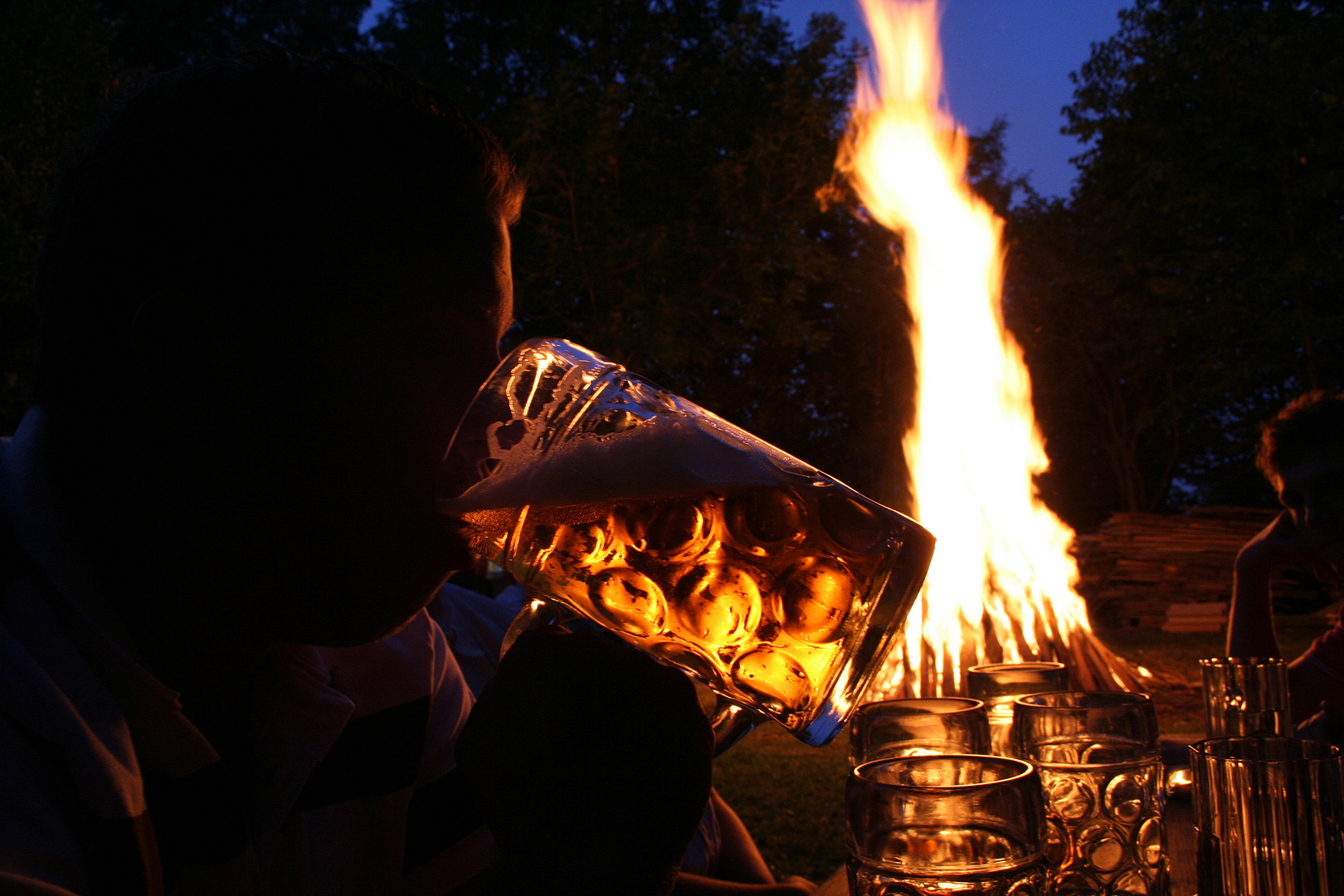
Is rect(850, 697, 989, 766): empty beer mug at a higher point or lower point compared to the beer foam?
lower

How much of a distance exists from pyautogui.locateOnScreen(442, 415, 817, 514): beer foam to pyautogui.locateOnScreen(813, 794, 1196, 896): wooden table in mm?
636

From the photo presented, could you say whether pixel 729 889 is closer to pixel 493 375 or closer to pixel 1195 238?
pixel 493 375

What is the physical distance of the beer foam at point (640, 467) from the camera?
3.04ft

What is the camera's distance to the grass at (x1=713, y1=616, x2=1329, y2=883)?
3934mm

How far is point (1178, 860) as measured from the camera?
1.30 metres

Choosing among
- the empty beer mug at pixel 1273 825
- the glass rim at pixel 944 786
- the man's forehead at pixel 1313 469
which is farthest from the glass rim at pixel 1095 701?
the man's forehead at pixel 1313 469

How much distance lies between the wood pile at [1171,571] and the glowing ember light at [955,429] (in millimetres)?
4242

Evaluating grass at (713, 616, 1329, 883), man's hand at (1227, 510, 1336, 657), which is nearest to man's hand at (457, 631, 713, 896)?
grass at (713, 616, 1329, 883)

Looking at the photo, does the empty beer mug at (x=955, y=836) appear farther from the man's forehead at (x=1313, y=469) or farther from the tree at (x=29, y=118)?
the tree at (x=29, y=118)

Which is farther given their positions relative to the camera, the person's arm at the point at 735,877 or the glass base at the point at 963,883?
the person's arm at the point at 735,877

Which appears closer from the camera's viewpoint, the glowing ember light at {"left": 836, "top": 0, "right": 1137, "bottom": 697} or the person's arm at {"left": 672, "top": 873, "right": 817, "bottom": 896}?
the person's arm at {"left": 672, "top": 873, "right": 817, "bottom": 896}

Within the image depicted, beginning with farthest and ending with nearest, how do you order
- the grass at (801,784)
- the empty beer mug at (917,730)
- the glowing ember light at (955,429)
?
the glowing ember light at (955,429) → the grass at (801,784) → the empty beer mug at (917,730)

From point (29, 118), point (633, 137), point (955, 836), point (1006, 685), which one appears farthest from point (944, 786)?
point (29, 118)

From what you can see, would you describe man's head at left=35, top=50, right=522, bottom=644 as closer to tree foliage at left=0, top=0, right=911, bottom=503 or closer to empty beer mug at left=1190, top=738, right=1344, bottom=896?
empty beer mug at left=1190, top=738, right=1344, bottom=896
